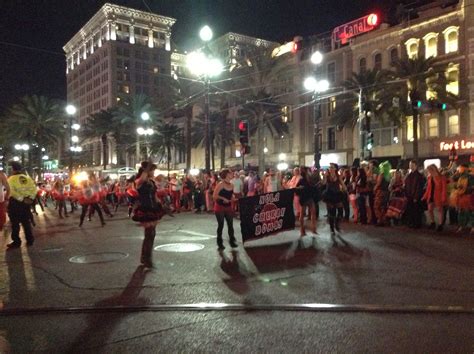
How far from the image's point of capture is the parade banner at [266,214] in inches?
396

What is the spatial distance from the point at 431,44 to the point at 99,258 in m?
37.1

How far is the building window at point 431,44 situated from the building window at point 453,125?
517 cm

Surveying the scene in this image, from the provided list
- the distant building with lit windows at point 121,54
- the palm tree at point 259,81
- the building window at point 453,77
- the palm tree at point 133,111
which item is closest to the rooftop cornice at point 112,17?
the distant building with lit windows at point 121,54

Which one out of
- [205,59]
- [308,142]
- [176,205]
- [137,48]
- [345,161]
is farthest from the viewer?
[137,48]

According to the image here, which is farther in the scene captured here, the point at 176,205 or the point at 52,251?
the point at 176,205

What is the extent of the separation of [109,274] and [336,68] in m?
42.4

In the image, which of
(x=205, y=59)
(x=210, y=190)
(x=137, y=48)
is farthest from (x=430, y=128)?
(x=137, y=48)

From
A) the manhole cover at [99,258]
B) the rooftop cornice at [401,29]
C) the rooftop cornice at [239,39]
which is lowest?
the manhole cover at [99,258]

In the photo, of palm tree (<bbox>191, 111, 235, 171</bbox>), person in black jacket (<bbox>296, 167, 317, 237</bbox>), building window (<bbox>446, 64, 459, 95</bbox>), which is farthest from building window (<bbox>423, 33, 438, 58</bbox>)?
person in black jacket (<bbox>296, 167, 317, 237</bbox>)

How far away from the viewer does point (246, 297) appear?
20.3ft

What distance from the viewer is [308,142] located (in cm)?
5012

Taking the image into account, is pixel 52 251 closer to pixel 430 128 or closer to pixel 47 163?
pixel 430 128

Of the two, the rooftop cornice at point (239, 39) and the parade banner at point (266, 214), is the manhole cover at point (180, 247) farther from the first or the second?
the rooftop cornice at point (239, 39)

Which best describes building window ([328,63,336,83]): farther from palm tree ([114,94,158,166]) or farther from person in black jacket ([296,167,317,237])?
person in black jacket ([296,167,317,237])
